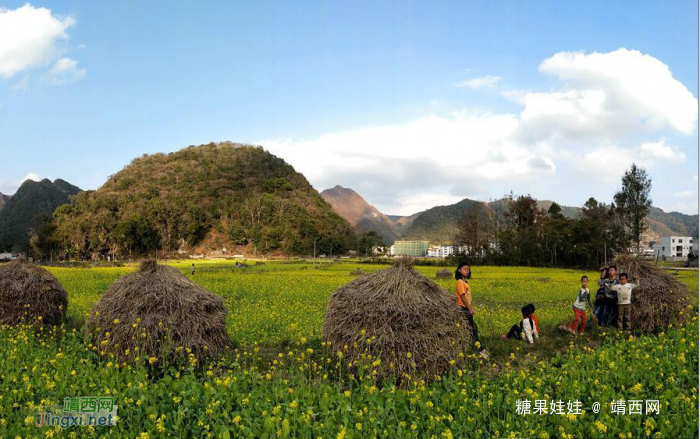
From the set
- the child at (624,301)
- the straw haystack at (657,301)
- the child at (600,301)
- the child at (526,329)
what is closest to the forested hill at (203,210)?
the child at (600,301)

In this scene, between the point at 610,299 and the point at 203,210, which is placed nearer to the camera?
the point at 610,299

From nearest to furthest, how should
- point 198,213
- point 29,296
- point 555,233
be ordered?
1. point 29,296
2. point 555,233
3. point 198,213

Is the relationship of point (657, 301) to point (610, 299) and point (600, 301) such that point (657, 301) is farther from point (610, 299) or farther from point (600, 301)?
point (600, 301)

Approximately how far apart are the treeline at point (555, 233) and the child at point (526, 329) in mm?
44739

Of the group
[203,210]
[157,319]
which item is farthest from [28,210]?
[157,319]

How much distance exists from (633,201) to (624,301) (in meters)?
60.3

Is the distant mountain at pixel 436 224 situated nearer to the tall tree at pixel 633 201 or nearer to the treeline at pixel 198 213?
the treeline at pixel 198 213

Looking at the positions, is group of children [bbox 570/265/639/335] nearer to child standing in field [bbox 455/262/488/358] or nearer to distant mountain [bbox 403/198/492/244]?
child standing in field [bbox 455/262/488/358]

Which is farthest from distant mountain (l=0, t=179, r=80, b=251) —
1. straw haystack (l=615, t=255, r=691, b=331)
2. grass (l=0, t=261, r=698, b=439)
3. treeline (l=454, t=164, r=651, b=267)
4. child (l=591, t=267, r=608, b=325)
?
straw haystack (l=615, t=255, r=691, b=331)

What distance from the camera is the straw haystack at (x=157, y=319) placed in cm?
836

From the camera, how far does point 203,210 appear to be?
11731cm

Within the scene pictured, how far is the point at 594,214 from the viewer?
240 ft

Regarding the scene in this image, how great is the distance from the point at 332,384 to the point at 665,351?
6519 millimetres

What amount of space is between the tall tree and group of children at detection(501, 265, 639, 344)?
56968mm
